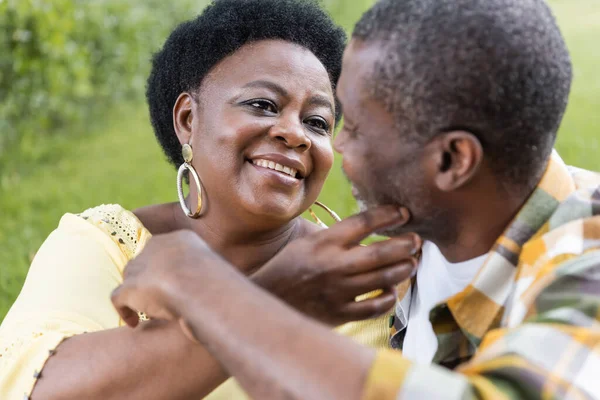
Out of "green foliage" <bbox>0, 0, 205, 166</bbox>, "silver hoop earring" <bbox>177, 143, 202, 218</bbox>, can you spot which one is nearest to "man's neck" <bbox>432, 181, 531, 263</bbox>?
"silver hoop earring" <bbox>177, 143, 202, 218</bbox>

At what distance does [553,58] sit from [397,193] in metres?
0.50

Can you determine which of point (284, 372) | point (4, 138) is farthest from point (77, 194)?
point (284, 372)

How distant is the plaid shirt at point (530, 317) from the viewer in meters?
1.49

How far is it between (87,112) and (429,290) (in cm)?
674

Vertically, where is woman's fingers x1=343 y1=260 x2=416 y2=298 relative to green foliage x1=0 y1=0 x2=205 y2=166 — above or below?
above

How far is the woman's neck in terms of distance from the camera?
2998mm

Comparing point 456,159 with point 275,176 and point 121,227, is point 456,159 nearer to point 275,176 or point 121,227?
point 275,176

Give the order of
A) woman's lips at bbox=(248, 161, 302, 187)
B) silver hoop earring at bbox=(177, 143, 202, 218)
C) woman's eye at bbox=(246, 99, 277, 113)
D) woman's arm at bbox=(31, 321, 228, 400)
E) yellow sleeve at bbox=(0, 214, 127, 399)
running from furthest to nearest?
silver hoop earring at bbox=(177, 143, 202, 218), woman's eye at bbox=(246, 99, 277, 113), woman's lips at bbox=(248, 161, 302, 187), yellow sleeve at bbox=(0, 214, 127, 399), woman's arm at bbox=(31, 321, 228, 400)

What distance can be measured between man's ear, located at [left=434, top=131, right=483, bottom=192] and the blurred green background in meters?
3.22

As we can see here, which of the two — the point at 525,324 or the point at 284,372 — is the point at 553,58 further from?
the point at 284,372

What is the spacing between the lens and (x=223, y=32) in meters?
3.06

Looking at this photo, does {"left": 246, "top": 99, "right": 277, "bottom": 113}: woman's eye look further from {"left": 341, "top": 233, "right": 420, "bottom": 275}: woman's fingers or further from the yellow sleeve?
{"left": 341, "top": 233, "right": 420, "bottom": 275}: woman's fingers

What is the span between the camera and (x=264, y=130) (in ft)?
9.29

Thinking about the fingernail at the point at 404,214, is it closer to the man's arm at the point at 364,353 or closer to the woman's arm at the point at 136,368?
the man's arm at the point at 364,353
